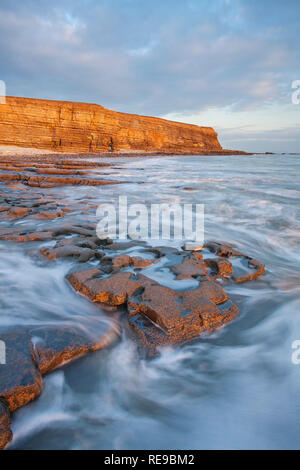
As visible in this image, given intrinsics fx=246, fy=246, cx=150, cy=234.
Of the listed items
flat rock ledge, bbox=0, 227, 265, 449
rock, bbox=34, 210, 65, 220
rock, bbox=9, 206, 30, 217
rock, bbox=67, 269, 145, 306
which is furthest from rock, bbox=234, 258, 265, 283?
rock, bbox=9, 206, 30, 217

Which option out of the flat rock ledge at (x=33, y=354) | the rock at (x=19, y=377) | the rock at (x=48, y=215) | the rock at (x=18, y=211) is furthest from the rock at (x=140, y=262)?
the rock at (x=18, y=211)

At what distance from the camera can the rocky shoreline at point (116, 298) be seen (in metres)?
1.11

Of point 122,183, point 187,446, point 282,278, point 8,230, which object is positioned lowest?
point 187,446

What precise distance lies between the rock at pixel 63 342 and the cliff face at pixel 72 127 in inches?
1276

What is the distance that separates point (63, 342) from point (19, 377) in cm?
28

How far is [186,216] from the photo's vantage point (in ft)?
14.3

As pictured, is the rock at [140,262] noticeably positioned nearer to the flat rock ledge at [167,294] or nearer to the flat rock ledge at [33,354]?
the flat rock ledge at [167,294]

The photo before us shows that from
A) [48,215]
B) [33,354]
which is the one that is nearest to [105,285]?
[33,354]

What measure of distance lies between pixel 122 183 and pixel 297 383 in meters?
7.53

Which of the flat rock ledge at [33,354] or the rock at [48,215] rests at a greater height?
the rock at [48,215]

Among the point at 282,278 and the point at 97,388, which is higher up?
the point at 282,278
